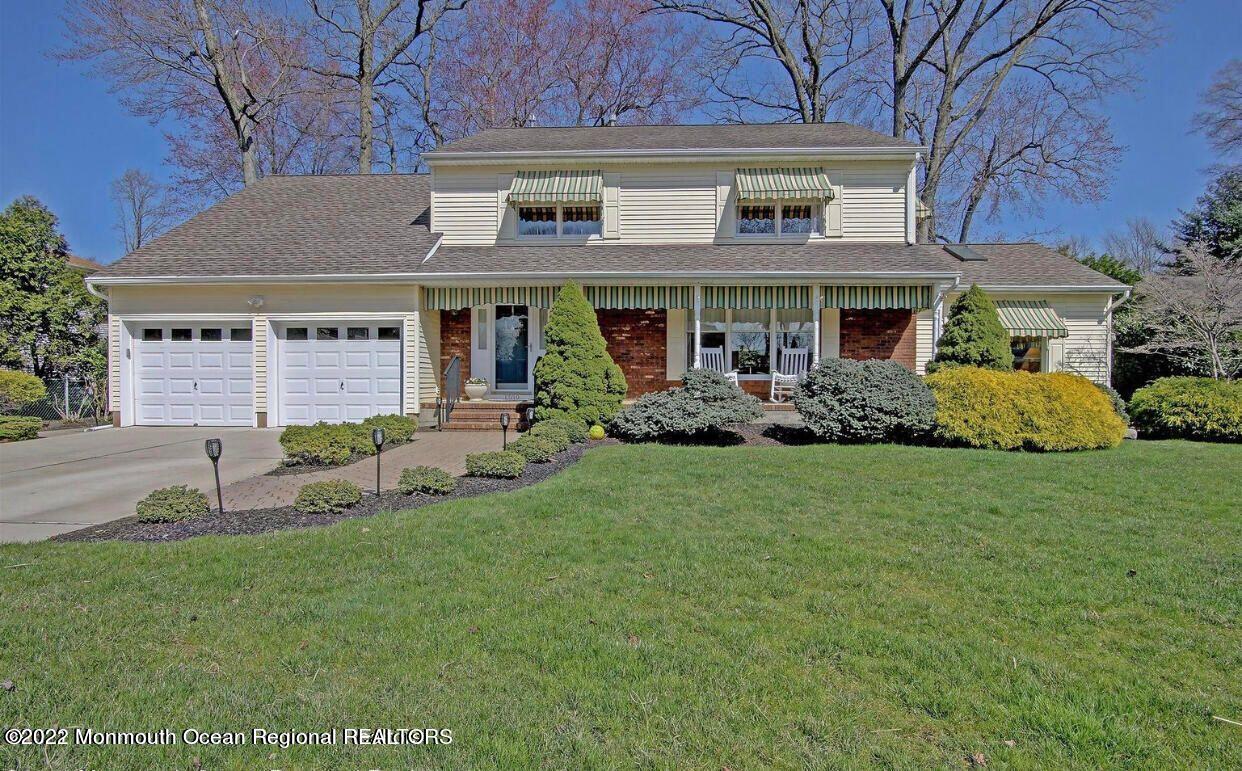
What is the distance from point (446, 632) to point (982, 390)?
947 cm

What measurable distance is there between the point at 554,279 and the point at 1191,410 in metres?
12.5

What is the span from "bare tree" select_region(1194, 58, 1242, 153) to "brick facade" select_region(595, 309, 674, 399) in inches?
958

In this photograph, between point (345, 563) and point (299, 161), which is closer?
point (345, 563)

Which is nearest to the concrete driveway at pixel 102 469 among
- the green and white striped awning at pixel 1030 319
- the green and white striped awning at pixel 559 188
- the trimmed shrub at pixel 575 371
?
the trimmed shrub at pixel 575 371

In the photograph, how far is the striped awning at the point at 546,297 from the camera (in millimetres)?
13492

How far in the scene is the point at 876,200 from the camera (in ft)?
48.6

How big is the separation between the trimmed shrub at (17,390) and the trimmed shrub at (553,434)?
11939 millimetres

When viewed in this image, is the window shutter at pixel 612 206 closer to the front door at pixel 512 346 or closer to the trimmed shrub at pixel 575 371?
the front door at pixel 512 346

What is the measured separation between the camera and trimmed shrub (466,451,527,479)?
787 cm

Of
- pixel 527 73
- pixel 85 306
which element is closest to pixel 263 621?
pixel 85 306

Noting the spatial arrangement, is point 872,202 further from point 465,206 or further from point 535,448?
point 535,448

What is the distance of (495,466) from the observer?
25.9 feet

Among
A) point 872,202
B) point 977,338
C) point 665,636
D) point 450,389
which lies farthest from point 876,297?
point 665,636

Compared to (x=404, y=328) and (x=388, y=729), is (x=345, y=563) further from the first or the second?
(x=404, y=328)
